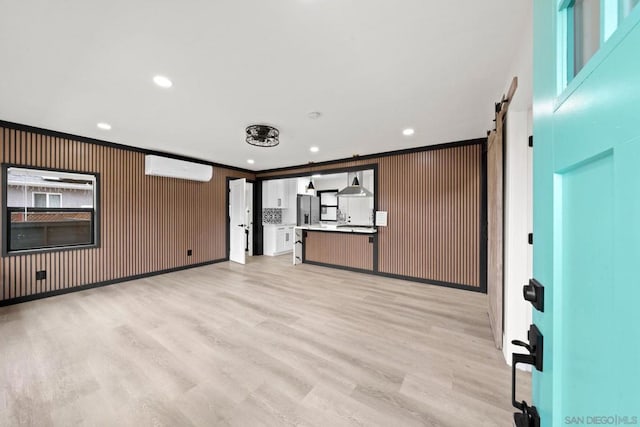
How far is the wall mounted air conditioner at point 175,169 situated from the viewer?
4371mm

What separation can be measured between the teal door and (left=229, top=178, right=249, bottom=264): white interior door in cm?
552

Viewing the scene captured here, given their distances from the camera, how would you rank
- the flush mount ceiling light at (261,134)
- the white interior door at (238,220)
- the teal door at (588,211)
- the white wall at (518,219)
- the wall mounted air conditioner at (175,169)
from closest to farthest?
the teal door at (588,211) < the white wall at (518,219) < the flush mount ceiling light at (261,134) < the wall mounted air conditioner at (175,169) < the white interior door at (238,220)

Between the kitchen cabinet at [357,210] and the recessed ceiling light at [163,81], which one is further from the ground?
the recessed ceiling light at [163,81]

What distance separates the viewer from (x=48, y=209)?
345 centimetres

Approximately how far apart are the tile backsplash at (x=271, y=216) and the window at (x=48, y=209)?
3677mm

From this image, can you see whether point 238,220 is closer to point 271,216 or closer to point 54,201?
point 271,216

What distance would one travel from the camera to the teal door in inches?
12.1

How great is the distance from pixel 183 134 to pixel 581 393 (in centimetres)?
436

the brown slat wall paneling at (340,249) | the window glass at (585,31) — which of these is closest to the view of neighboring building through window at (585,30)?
the window glass at (585,31)

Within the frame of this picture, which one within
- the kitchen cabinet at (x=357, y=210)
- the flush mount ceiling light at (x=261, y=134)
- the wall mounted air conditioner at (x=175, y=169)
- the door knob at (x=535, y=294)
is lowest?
the door knob at (x=535, y=294)

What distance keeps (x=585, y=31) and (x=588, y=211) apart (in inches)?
14.7

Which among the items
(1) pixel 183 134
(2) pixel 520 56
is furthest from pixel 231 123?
(2) pixel 520 56

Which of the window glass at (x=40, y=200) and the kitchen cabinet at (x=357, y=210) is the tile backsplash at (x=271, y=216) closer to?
the kitchen cabinet at (x=357, y=210)

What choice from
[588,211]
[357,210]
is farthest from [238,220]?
[588,211]
